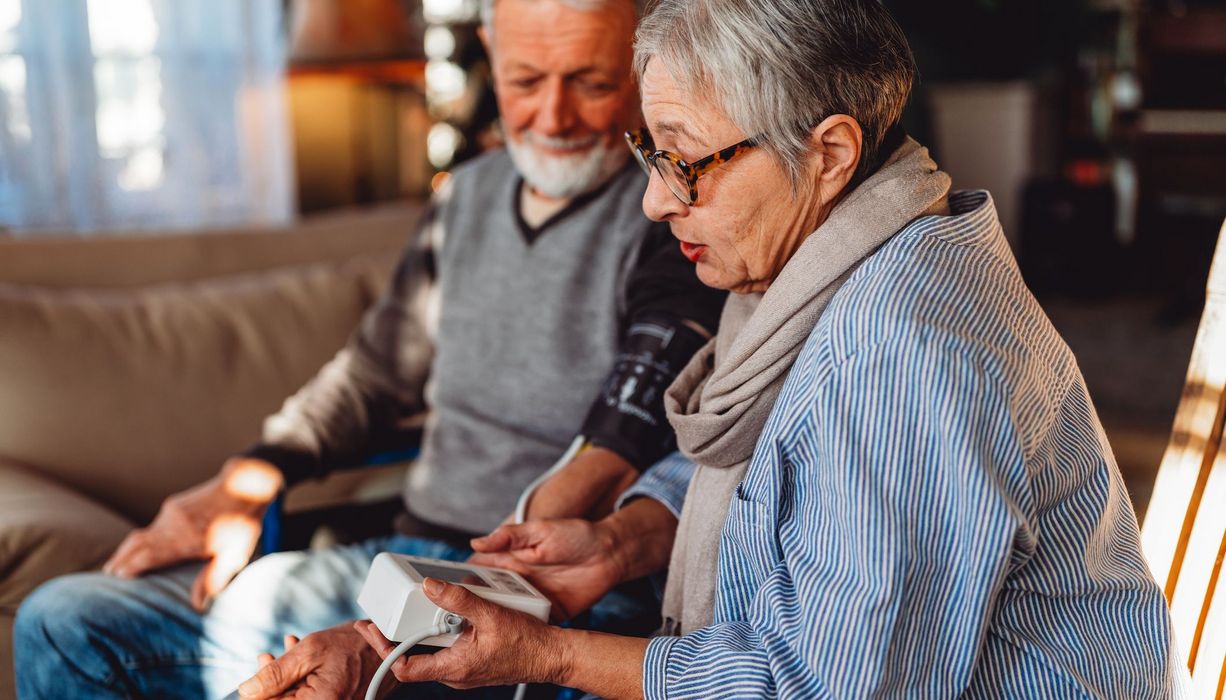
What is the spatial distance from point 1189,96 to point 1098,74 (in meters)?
0.50

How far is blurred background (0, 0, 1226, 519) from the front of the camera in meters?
2.82

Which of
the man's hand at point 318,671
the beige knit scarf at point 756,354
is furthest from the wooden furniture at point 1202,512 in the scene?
the man's hand at point 318,671

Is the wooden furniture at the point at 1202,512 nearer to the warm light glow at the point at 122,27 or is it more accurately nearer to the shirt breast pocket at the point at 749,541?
the shirt breast pocket at the point at 749,541

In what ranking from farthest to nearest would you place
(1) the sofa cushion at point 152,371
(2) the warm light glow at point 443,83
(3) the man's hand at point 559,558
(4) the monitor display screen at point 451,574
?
(2) the warm light glow at point 443,83 < (1) the sofa cushion at point 152,371 < (3) the man's hand at point 559,558 < (4) the monitor display screen at point 451,574

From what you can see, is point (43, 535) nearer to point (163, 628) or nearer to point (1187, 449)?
point (163, 628)

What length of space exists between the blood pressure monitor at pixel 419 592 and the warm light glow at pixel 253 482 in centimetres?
53

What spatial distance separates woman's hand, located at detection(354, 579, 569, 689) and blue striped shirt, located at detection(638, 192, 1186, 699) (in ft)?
0.33

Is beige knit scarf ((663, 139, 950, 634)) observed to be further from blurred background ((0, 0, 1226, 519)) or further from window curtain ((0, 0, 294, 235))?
window curtain ((0, 0, 294, 235))

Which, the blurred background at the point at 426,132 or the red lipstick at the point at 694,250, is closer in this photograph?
the red lipstick at the point at 694,250

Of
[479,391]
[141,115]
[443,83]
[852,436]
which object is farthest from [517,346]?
[443,83]

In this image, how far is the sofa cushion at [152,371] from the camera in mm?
1799

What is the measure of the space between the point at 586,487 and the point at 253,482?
0.54 meters

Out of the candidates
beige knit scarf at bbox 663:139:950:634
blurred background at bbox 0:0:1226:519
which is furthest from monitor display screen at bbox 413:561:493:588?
blurred background at bbox 0:0:1226:519

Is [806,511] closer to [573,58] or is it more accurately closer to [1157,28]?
[573,58]
